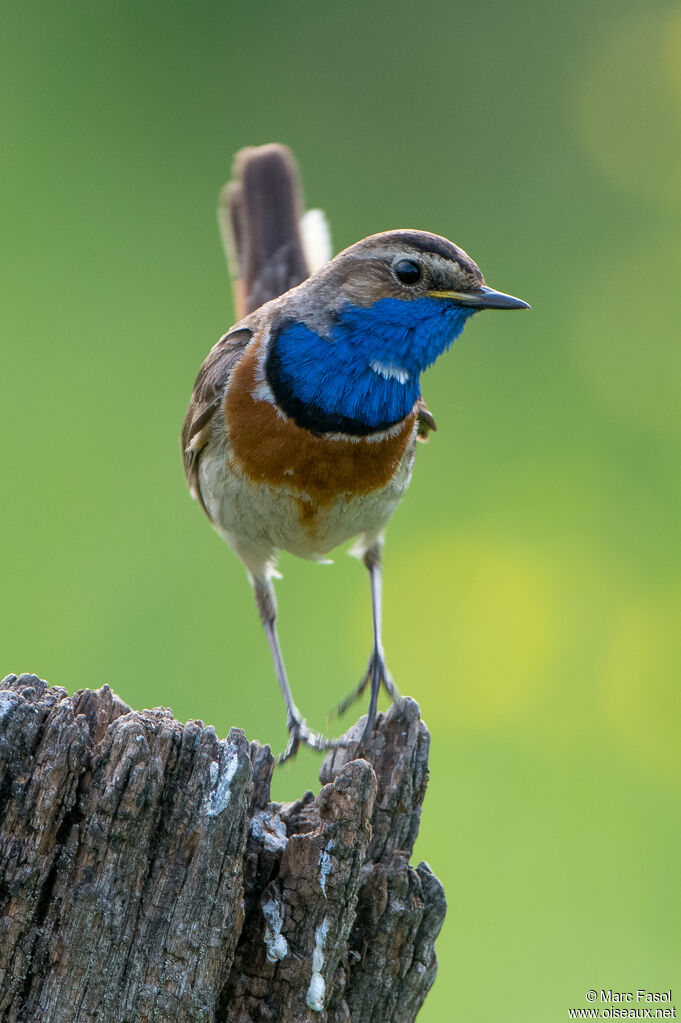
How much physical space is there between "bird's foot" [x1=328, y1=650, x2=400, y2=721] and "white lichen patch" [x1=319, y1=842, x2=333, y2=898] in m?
1.98

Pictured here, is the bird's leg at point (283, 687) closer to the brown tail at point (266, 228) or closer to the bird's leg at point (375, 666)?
the bird's leg at point (375, 666)

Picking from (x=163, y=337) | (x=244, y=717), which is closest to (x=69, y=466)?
(x=163, y=337)

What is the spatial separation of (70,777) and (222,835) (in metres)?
0.40

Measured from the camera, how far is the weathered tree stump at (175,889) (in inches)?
120

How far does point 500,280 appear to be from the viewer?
26.3 ft

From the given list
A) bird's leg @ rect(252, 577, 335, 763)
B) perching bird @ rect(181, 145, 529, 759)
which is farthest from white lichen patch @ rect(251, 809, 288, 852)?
bird's leg @ rect(252, 577, 335, 763)

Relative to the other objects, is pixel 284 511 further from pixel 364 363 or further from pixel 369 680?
pixel 369 680

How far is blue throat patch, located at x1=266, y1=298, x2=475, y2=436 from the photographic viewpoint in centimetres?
446

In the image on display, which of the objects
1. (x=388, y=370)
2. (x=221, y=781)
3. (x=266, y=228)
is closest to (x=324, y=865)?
(x=221, y=781)

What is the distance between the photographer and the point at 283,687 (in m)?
5.41

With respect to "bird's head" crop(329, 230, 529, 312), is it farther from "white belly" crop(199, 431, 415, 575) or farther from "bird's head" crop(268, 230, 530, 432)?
"white belly" crop(199, 431, 415, 575)

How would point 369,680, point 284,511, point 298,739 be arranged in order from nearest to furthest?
point 284,511
point 298,739
point 369,680

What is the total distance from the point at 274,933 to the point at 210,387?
2.36 meters

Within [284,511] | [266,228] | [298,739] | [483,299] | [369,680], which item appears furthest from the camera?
[266,228]
